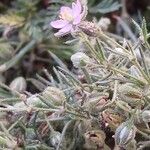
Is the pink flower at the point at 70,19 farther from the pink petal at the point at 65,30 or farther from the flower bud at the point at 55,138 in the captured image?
the flower bud at the point at 55,138

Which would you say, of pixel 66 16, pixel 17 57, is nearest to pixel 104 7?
pixel 17 57

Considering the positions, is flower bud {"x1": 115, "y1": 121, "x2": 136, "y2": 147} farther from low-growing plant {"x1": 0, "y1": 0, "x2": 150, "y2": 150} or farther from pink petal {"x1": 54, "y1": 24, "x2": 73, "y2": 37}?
pink petal {"x1": 54, "y1": 24, "x2": 73, "y2": 37}

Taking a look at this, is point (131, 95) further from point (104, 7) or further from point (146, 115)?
point (104, 7)

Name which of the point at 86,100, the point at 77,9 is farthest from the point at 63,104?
the point at 77,9

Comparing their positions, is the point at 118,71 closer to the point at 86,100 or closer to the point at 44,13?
the point at 86,100

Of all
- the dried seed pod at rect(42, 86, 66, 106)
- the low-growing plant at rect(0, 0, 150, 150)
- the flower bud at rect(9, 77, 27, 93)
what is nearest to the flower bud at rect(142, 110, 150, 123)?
the low-growing plant at rect(0, 0, 150, 150)

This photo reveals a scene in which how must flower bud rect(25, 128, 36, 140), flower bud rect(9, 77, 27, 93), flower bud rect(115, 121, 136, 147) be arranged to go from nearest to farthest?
flower bud rect(115, 121, 136, 147)
flower bud rect(25, 128, 36, 140)
flower bud rect(9, 77, 27, 93)
